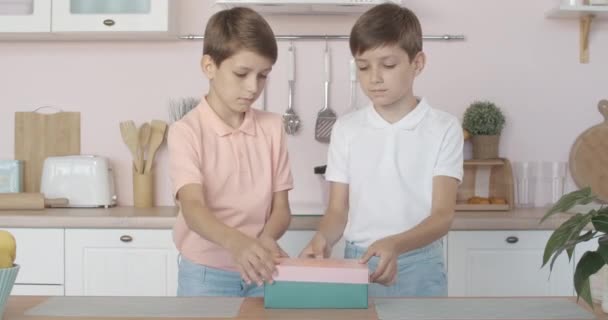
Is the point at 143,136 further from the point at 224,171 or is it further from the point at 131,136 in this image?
the point at 224,171

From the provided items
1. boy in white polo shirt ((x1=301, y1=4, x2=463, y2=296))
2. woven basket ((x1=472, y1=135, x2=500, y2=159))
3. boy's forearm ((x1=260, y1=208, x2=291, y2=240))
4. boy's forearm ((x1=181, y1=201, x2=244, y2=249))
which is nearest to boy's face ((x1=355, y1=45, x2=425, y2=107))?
boy in white polo shirt ((x1=301, y1=4, x2=463, y2=296))

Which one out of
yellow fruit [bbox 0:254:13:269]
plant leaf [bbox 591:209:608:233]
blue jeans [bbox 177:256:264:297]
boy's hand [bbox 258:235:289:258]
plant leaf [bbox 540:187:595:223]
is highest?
plant leaf [bbox 540:187:595:223]

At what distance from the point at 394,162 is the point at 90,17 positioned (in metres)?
1.42

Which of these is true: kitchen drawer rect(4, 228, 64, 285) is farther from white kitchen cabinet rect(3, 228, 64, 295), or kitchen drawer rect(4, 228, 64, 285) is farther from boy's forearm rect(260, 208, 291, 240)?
boy's forearm rect(260, 208, 291, 240)

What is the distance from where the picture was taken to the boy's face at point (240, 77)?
150cm

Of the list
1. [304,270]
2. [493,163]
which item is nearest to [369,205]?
[304,270]

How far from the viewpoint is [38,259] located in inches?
96.0

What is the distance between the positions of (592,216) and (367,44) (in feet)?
1.98

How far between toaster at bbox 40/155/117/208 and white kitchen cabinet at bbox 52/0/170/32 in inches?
17.6

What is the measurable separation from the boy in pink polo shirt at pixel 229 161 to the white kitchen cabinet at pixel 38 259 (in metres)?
0.95

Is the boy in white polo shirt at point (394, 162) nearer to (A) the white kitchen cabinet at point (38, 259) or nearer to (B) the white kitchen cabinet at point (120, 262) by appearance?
(B) the white kitchen cabinet at point (120, 262)

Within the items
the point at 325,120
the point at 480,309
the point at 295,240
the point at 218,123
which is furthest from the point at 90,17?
the point at 480,309

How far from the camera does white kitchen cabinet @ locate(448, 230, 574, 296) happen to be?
239 centimetres

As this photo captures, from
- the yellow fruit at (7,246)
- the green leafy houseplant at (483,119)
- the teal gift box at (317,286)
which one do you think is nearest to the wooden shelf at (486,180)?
the green leafy houseplant at (483,119)
